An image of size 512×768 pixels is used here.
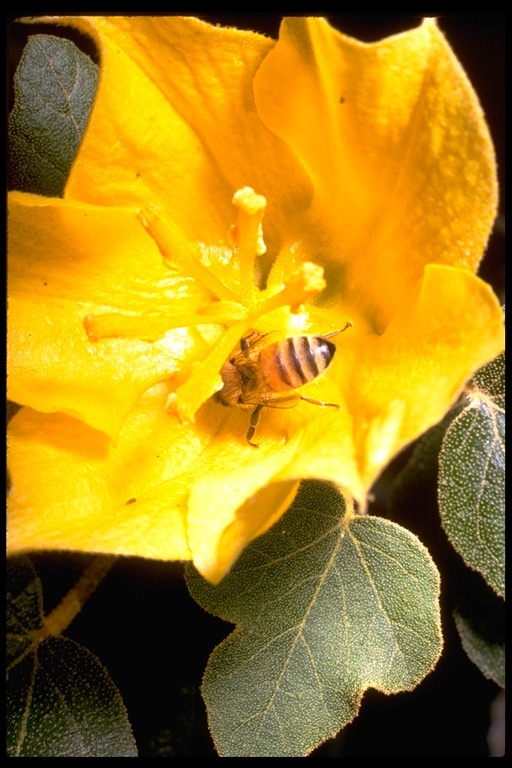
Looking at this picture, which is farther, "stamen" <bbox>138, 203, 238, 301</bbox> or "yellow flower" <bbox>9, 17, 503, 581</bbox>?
"stamen" <bbox>138, 203, 238, 301</bbox>

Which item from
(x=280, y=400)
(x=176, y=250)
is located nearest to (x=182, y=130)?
(x=176, y=250)

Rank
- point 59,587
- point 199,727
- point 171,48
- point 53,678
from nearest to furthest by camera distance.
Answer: point 171,48, point 53,678, point 59,587, point 199,727

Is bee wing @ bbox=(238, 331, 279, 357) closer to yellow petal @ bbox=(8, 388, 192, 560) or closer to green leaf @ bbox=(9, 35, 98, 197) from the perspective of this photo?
yellow petal @ bbox=(8, 388, 192, 560)

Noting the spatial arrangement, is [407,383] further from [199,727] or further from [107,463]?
[199,727]

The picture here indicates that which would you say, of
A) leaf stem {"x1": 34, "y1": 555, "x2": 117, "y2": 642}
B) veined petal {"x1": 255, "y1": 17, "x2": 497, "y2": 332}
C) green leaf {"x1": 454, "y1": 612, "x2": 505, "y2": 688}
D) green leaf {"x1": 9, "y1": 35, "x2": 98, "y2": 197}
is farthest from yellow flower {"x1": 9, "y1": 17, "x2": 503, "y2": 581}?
green leaf {"x1": 454, "y1": 612, "x2": 505, "y2": 688}

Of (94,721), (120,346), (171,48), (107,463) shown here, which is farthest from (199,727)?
(171,48)

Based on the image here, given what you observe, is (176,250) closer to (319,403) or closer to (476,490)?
(319,403)
